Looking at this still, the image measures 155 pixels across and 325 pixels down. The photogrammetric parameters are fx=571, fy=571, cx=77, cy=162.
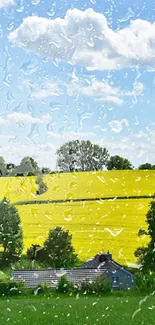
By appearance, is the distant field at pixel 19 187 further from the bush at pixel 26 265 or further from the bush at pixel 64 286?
the bush at pixel 64 286

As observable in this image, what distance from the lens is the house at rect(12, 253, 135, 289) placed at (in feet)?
13.2

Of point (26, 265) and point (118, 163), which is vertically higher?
point (118, 163)

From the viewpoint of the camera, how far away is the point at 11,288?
13.5ft

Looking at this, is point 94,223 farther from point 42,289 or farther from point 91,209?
point 42,289

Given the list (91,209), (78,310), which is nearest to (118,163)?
(91,209)

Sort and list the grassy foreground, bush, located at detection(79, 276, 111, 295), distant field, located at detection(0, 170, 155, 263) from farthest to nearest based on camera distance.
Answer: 1. distant field, located at detection(0, 170, 155, 263)
2. bush, located at detection(79, 276, 111, 295)
3. the grassy foreground

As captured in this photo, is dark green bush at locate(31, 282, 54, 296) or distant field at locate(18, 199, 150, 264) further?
distant field at locate(18, 199, 150, 264)

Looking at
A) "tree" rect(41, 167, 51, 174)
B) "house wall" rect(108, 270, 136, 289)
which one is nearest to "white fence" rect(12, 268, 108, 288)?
"house wall" rect(108, 270, 136, 289)

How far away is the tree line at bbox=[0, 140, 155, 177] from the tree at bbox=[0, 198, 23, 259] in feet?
1.02

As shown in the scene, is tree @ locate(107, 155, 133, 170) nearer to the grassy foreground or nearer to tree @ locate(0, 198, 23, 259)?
tree @ locate(0, 198, 23, 259)

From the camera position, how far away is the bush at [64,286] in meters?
4.08

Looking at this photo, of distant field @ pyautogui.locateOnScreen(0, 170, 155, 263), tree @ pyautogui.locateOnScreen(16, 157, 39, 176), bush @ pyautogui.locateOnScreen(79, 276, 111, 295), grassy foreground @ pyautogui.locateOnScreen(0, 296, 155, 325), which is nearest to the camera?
grassy foreground @ pyautogui.locateOnScreen(0, 296, 155, 325)

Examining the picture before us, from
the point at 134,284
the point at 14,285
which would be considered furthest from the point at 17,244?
the point at 134,284

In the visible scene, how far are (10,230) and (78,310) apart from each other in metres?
0.80
